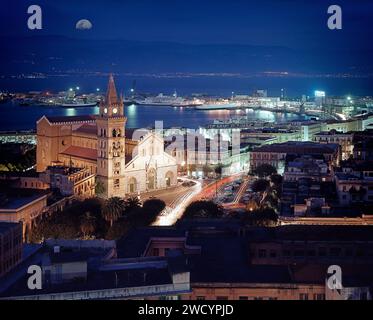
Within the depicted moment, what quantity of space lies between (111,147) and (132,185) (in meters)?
0.82

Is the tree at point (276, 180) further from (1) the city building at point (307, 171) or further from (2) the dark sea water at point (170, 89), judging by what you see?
(2) the dark sea water at point (170, 89)

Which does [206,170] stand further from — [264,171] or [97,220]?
[97,220]

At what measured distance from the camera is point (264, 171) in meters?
13.7

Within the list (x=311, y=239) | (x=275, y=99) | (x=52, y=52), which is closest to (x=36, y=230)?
Answer: (x=311, y=239)

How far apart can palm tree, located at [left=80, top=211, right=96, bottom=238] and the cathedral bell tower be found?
341 centimetres

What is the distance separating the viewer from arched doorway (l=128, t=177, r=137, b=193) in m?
12.2

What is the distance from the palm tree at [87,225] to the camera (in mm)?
8141

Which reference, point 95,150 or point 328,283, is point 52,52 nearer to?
point 95,150

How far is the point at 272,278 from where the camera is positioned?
16.4 feet

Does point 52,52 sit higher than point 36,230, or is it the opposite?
point 52,52

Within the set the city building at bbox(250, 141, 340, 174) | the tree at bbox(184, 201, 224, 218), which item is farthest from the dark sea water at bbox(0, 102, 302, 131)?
the tree at bbox(184, 201, 224, 218)

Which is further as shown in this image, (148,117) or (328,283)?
(148,117)
